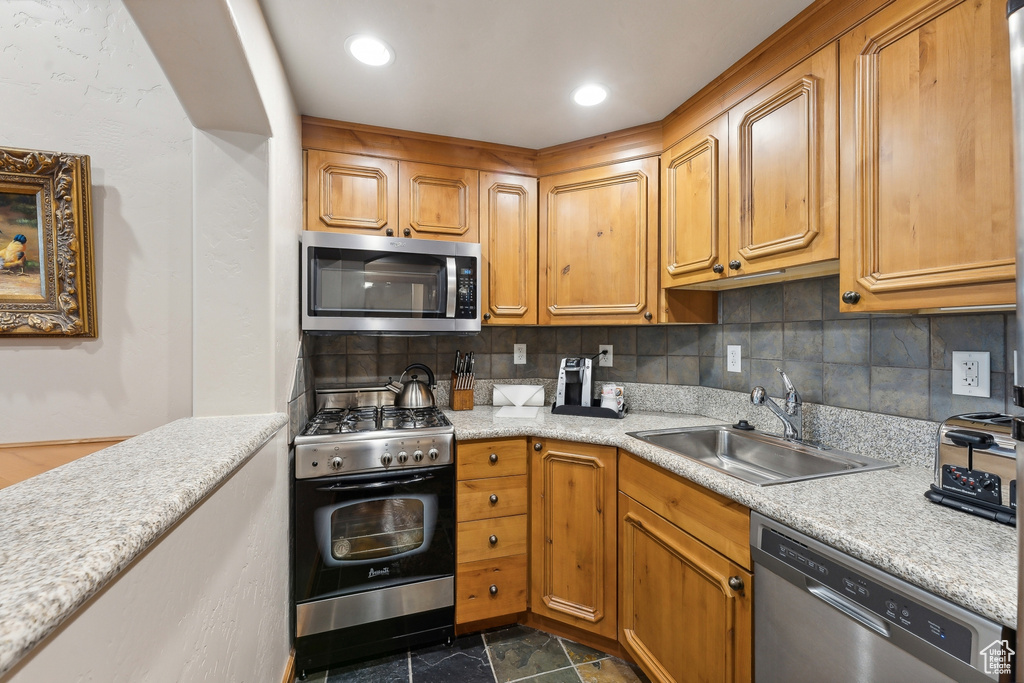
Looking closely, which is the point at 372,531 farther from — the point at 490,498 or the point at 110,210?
the point at 110,210

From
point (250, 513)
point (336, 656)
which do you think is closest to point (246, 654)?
point (250, 513)

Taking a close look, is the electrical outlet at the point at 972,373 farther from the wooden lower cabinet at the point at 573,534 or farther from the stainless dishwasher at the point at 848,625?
the wooden lower cabinet at the point at 573,534

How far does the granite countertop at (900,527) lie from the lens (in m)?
0.70

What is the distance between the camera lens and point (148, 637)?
65 cm

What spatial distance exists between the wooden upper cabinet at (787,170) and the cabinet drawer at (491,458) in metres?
1.11

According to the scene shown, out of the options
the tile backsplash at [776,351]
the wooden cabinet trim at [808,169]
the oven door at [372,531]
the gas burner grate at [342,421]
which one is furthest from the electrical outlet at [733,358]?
the gas burner grate at [342,421]

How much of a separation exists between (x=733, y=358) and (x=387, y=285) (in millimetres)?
1593

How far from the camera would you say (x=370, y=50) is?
146 centimetres

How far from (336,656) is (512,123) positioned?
2.33m

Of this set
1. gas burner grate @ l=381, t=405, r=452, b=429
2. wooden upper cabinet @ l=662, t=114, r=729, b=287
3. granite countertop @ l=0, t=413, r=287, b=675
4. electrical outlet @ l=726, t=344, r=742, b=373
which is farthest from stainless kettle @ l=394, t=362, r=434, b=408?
electrical outlet @ l=726, t=344, r=742, b=373

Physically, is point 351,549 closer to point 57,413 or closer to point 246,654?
point 246,654

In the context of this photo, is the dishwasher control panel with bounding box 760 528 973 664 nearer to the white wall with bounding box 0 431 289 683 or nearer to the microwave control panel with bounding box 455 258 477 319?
the white wall with bounding box 0 431 289 683

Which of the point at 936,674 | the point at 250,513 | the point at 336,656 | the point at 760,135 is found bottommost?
the point at 336,656

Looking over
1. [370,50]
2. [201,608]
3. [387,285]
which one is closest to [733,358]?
[387,285]
